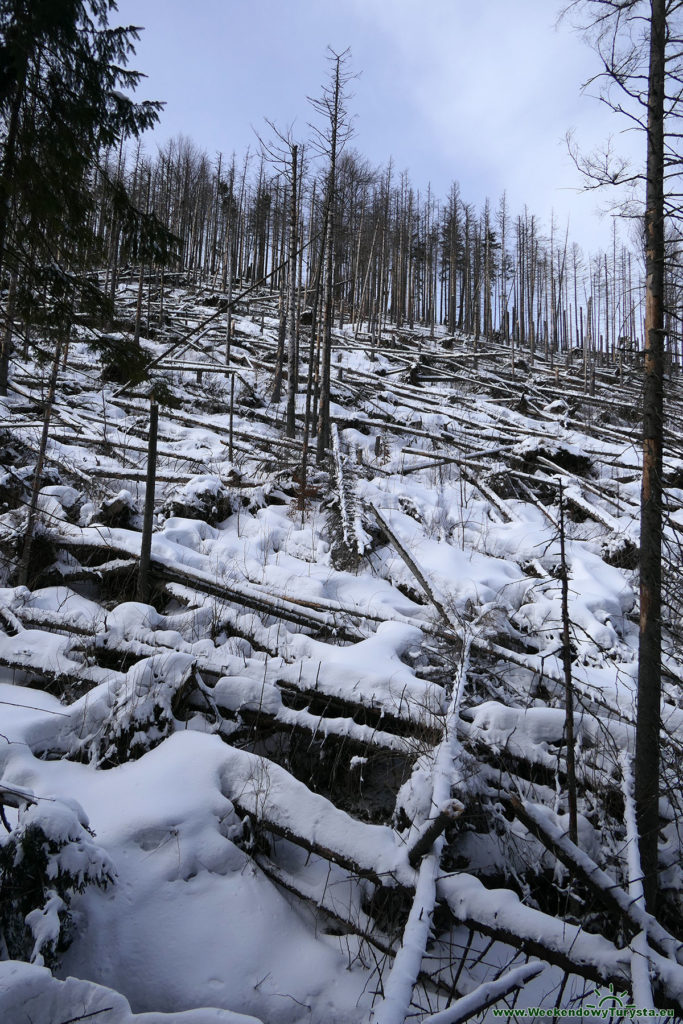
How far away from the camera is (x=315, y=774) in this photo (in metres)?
A: 3.64

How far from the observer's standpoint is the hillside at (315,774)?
232 cm

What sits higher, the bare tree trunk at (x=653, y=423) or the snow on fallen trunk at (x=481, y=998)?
the bare tree trunk at (x=653, y=423)

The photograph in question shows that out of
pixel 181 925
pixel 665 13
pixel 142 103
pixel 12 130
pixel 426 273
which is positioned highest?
pixel 426 273

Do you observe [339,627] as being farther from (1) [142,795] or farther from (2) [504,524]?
(2) [504,524]

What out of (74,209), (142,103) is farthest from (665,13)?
(74,209)

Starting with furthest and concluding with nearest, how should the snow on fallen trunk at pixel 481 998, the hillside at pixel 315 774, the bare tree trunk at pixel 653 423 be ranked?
the bare tree trunk at pixel 653 423
the hillside at pixel 315 774
the snow on fallen trunk at pixel 481 998

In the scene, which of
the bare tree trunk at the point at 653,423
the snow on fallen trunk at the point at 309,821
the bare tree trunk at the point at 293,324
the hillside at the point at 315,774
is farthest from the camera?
the bare tree trunk at the point at 293,324

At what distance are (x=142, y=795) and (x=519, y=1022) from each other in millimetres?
2234


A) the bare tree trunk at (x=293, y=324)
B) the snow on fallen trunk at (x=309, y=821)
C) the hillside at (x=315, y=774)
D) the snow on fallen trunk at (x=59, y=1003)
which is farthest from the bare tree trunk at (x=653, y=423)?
the bare tree trunk at (x=293, y=324)

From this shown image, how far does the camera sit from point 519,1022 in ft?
7.91

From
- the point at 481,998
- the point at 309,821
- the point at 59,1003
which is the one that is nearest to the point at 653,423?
the point at 481,998

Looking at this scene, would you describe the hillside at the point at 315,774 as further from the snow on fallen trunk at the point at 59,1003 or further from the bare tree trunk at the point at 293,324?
the bare tree trunk at the point at 293,324

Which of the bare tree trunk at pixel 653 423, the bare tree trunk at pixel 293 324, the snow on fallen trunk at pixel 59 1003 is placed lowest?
the snow on fallen trunk at pixel 59 1003

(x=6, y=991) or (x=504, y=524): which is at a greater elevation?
(x=504, y=524)
